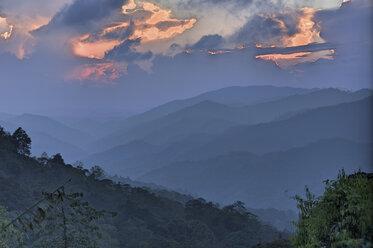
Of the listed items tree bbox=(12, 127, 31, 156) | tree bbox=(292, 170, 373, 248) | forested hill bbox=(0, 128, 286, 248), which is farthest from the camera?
tree bbox=(12, 127, 31, 156)

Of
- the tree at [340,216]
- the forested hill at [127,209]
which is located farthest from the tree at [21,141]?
the tree at [340,216]

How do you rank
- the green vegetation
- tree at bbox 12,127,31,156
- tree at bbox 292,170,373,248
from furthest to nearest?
tree at bbox 12,127,31,156 < the green vegetation < tree at bbox 292,170,373,248

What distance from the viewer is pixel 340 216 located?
30.7 feet

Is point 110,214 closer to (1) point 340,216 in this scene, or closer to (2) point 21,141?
(2) point 21,141

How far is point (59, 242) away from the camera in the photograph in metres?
17.4

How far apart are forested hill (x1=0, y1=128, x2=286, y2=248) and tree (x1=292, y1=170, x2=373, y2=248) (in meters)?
46.1

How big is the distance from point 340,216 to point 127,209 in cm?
7364

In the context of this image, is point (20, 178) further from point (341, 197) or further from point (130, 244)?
point (341, 197)

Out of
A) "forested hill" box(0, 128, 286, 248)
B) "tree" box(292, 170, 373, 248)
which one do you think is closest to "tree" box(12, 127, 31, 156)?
"forested hill" box(0, 128, 286, 248)

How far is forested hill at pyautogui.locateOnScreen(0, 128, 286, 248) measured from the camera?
199 ft

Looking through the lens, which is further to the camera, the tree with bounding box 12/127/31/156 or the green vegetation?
the tree with bounding box 12/127/31/156

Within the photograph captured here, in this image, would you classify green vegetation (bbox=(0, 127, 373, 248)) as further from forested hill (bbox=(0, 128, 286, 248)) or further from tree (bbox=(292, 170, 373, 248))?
tree (bbox=(292, 170, 373, 248))

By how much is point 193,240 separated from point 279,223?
4895 inches

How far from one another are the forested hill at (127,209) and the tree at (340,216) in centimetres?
4607
